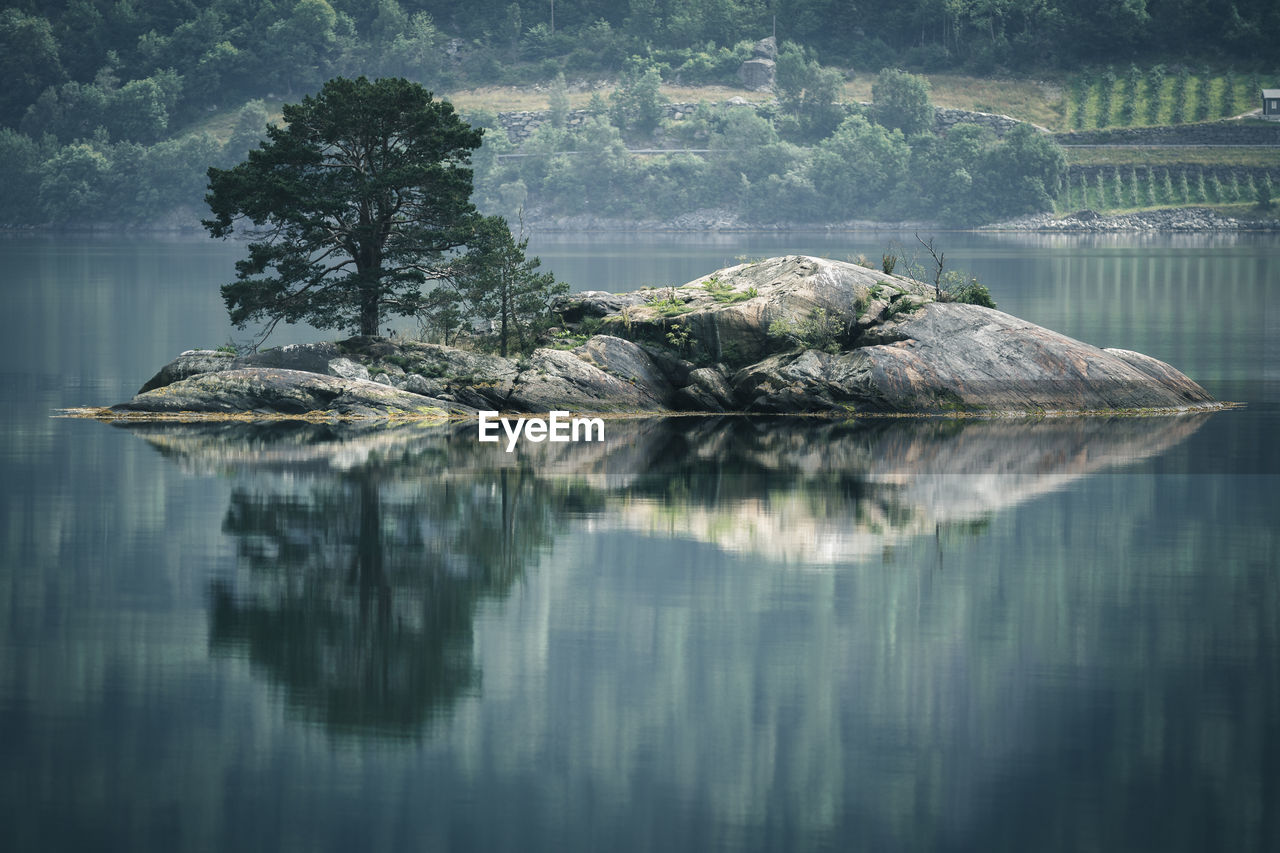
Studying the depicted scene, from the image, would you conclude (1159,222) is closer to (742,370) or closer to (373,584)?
(742,370)

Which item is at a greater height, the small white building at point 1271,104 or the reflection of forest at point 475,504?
the small white building at point 1271,104

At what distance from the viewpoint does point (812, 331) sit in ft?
121

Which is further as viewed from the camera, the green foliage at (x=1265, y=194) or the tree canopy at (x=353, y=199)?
the green foliage at (x=1265, y=194)

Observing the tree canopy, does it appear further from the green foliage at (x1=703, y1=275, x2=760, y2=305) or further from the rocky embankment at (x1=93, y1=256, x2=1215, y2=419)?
the green foliage at (x1=703, y1=275, x2=760, y2=305)

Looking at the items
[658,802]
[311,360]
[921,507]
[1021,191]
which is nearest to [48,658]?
[658,802]

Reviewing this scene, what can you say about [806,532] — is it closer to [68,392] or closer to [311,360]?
[311,360]

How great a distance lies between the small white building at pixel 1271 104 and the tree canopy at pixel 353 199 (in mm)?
181760

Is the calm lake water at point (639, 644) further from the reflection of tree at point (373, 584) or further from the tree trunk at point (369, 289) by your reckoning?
the tree trunk at point (369, 289)

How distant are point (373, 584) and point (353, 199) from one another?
21165mm

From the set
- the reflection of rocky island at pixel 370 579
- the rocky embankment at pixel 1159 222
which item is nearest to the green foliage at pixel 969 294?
the reflection of rocky island at pixel 370 579

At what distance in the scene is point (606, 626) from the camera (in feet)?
55.6

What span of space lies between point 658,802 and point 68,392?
3145 centimetres

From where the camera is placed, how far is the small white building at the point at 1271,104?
195500mm

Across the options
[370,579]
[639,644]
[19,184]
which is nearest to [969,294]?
[370,579]
